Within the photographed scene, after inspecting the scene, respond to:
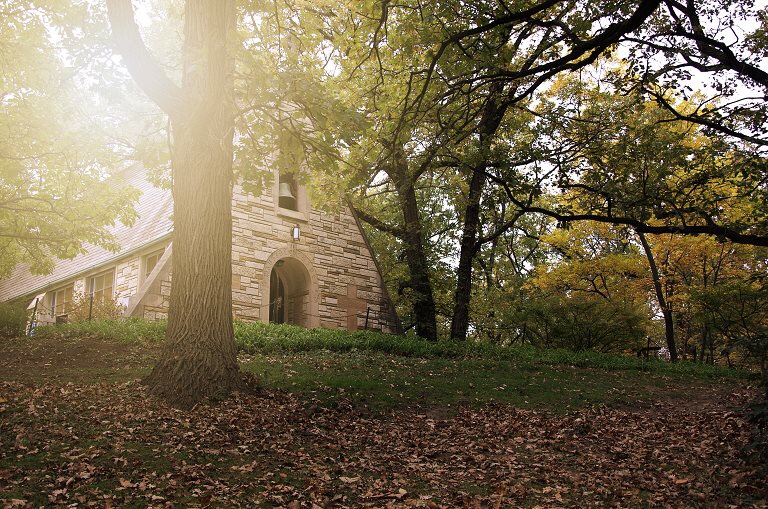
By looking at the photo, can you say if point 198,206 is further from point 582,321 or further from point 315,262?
point 582,321

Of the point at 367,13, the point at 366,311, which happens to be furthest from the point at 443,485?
the point at 366,311

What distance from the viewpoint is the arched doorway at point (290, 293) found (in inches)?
719

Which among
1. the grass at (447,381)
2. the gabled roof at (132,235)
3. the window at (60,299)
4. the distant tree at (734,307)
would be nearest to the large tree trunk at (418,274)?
the grass at (447,381)

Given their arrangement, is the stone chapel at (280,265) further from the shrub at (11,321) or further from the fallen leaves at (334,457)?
the fallen leaves at (334,457)

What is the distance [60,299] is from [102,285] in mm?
3853

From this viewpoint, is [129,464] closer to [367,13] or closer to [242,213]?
[367,13]

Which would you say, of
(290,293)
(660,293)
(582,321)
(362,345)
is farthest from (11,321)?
(660,293)

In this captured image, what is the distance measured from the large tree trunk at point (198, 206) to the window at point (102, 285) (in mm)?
12939

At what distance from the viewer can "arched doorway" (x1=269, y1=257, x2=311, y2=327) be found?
18266 mm

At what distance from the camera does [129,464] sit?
242 inches

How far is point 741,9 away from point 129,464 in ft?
38.9

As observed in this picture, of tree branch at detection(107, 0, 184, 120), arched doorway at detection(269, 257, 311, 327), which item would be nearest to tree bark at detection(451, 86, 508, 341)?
arched doorway at detection(269, 257, 311, 327)

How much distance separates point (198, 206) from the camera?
28.4 ft

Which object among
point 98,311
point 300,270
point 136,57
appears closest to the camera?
point 136,57
